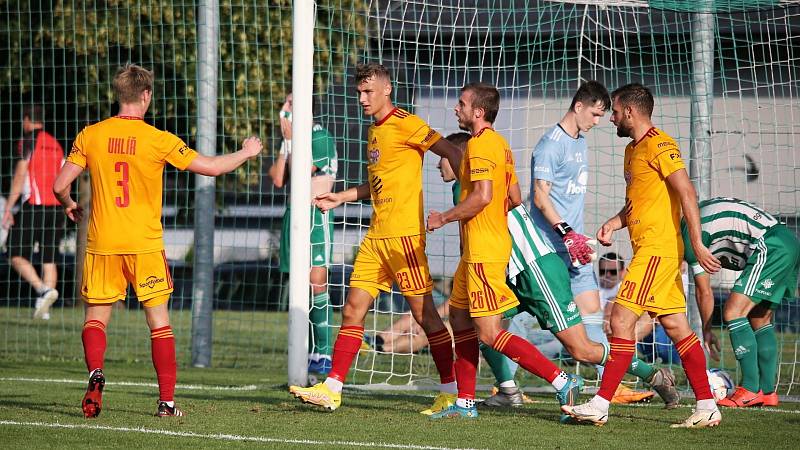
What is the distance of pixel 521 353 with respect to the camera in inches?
271

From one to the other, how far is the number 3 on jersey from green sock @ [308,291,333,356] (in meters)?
3.10

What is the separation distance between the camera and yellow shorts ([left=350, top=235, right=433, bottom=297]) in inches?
281

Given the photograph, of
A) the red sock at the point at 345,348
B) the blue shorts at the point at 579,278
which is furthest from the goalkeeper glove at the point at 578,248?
→ the red sock at the point at 345,348

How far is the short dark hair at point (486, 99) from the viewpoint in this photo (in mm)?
6941

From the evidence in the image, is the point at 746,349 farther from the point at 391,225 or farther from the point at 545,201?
the point at 391,225

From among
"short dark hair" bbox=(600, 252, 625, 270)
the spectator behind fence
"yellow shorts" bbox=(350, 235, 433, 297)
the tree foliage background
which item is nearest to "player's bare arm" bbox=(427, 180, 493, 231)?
"yellow shorts" bbox=(350, 235, 433, 297)

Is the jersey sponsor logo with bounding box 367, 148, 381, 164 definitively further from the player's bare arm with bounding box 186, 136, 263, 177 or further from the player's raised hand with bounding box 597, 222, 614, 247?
the player's raised hand with bounding box 597, 222, 614, 247

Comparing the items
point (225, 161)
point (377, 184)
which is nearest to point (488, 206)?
point (377, 184)

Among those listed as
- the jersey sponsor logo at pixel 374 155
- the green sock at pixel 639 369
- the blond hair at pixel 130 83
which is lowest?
the green sock at pixel 639 369

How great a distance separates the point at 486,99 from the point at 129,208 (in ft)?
7.10

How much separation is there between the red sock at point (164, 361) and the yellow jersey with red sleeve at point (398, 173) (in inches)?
55.0

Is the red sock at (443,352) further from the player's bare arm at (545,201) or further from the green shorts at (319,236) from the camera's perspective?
the green shorts at (319,236)

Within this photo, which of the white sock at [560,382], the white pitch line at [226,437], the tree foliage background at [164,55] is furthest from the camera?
the tree foliage background at [164,55]

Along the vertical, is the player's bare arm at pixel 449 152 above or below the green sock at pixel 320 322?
above
